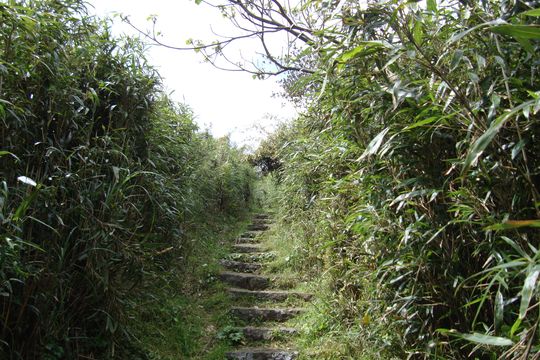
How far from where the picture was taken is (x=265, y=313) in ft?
13.5

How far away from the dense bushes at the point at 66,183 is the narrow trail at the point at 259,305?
1.46 metres

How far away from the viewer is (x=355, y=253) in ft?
9.35

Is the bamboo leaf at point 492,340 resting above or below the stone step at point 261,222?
above

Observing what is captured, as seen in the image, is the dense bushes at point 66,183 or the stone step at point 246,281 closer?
the dense bushes at point 66,183

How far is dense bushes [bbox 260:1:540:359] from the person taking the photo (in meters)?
1.22

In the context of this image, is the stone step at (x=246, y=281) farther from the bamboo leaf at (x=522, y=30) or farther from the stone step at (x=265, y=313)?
the bamboo leaf at (x=522, y=30)

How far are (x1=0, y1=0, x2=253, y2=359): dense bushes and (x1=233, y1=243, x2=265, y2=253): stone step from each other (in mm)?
3199

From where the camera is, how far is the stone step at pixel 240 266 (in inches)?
207

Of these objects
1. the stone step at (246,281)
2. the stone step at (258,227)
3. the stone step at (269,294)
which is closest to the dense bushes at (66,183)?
the stone step at (269,294)

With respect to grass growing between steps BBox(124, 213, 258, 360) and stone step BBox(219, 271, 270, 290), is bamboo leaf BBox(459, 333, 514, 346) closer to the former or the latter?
grass growing between steps BBox(124, 213, 258, 360)

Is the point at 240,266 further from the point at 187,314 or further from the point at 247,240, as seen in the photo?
the point at 187,314

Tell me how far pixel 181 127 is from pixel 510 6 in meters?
3.62

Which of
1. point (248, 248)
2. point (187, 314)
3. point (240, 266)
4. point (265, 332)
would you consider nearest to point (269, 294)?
point (265, 332)

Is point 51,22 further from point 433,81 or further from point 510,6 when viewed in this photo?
point 510,6
